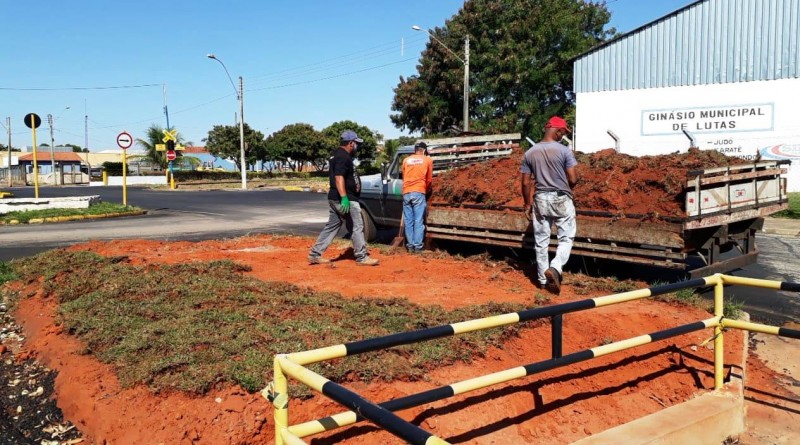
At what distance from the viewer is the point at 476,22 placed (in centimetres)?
4141

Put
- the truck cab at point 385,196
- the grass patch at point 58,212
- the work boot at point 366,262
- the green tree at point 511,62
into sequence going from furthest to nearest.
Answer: the green tree at point 511,62
the grass patch at point 58,212
the truck cab at point 385,196
the work boot at point 366,262

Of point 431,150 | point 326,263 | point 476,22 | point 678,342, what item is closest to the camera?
point 678,342

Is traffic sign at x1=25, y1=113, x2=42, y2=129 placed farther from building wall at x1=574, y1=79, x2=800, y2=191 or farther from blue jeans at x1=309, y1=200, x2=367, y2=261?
building wall at x1=574, y1=79, x2=800, y2=191

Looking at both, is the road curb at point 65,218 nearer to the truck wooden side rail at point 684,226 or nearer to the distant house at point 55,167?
the truck wooden side rail at point 684,226

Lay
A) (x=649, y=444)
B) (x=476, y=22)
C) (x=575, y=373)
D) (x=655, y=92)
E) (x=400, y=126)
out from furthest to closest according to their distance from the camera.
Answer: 1. (x=400, y=126)
2. (x=476, y=22)
3. (x=655, y=92)
4. (x=575, y=373)
5. (x=649, y=444)

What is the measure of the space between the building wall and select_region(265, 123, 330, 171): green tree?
4457cm

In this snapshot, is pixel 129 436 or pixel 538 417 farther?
pixel 538 417

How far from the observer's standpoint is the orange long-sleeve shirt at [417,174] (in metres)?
9.91

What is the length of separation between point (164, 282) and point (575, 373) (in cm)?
463

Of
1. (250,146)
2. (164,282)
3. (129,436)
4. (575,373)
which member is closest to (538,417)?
(575,373)

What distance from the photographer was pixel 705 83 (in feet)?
77.2

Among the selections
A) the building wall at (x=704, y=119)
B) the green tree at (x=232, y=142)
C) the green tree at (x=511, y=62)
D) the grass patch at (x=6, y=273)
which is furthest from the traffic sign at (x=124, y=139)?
the green tree at (x=232, y=142)

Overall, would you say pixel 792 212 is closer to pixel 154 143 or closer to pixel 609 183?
pixel 609 183

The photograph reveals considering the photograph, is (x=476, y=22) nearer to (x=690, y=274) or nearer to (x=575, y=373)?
(x=690, y=274)
